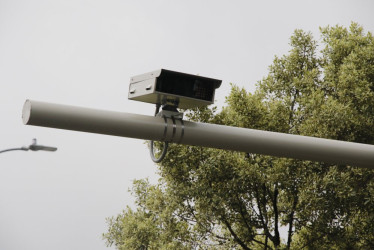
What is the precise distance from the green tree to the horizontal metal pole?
30.6ft

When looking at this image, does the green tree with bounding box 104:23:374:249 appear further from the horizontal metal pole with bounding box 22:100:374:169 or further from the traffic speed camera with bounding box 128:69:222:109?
the traffic speed camera with bounding box 128:69:222:109

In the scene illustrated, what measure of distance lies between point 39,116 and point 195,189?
451 inches

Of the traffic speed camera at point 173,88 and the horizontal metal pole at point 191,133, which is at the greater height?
the traffic speed camera at point 173,88

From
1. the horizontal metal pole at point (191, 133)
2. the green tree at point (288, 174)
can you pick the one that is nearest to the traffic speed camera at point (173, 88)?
the horizontal metal pole at point (191, 133)

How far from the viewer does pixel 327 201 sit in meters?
14.7

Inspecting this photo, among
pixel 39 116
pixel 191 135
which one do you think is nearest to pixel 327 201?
pixel 191 135

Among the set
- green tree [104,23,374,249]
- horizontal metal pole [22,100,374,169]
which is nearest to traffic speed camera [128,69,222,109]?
horizontal metal pole [22,100,374,169]

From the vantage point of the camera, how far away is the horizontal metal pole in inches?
181

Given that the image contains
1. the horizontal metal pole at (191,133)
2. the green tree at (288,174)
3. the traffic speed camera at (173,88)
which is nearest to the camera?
the horizontal metal pole at (191,133)

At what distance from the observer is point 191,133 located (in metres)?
5.09

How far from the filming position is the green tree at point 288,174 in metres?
14.9

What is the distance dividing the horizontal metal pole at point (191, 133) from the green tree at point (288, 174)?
367 inches

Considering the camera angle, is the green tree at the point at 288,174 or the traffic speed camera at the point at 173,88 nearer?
the traffic speed camera at the point at 173,88

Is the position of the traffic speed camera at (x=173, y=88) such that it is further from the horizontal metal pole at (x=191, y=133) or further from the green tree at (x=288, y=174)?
the green tree at (x=288, y=174)
